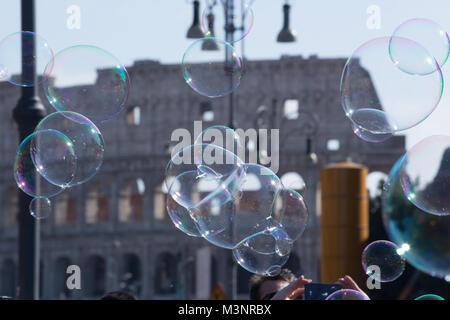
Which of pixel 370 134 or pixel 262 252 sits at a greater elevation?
pixel 370 134

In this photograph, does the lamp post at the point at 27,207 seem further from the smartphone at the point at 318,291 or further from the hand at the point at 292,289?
the smartphone at the point at 318,291

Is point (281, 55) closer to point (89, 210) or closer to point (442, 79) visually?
point (89, 210)

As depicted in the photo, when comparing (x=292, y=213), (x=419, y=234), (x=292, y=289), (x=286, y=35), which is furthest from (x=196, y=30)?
(x=292, y=289)

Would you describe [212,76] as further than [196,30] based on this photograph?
No

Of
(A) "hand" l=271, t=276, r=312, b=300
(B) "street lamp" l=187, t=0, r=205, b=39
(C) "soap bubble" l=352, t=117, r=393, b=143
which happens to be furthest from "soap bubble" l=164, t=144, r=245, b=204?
(B) "street lamp" l=187, t=0, r=205, b=39

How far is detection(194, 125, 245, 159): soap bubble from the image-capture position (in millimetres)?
10094

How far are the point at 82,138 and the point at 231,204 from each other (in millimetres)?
2089

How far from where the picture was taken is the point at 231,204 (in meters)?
9.59

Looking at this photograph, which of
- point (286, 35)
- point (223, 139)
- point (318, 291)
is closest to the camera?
point (318, 291)

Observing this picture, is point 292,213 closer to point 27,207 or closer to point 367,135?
point 367,135

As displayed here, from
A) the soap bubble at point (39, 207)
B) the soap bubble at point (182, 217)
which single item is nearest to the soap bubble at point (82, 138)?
the soap bubble at point (39, 207)

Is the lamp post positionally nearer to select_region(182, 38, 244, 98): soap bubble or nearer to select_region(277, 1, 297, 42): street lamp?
select_region(182, 38, 244, 98): soap bubble

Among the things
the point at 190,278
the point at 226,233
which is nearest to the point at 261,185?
the point at 226,233

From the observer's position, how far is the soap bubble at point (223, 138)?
10094 mm
